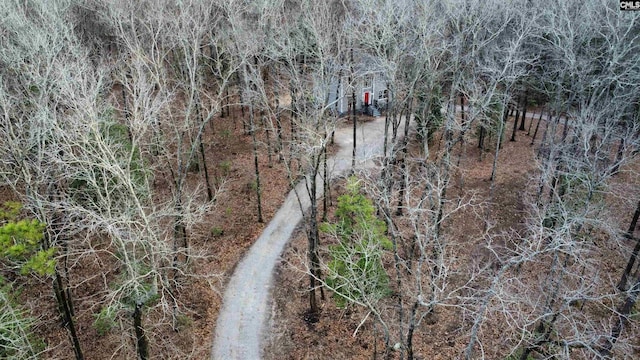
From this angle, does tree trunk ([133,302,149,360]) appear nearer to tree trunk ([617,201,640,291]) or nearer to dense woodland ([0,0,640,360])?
dense woodland ([0,0,640,360])

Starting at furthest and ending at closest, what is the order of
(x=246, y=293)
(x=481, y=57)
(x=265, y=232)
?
(x=481, y=57), (x=265, y=232), (x=246, y=293)

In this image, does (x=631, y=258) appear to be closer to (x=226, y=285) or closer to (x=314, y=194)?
(x=314, y=194)

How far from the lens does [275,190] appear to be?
1081 inches

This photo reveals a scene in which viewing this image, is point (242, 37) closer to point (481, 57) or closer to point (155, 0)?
point (155, 0)

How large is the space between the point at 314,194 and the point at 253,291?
569 cm

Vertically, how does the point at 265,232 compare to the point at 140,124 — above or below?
below

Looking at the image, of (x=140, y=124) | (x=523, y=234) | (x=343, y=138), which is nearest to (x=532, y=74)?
(x=523, y=234)

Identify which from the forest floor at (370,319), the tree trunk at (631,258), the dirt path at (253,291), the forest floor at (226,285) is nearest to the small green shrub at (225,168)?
the forest floor at (226,285)

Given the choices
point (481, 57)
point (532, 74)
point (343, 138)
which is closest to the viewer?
point (481, 57)

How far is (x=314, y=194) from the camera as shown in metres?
18.2

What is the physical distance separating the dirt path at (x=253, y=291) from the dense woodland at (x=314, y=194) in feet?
2.07

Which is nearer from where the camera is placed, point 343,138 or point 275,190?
point 275,190

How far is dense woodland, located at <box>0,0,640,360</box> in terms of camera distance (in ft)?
44.5

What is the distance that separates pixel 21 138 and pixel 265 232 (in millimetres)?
13033
